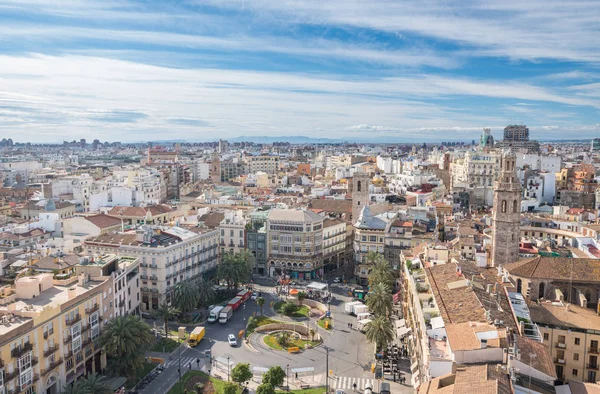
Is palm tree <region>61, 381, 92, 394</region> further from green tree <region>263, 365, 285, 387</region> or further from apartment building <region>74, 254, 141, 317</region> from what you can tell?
apartment building <region>74, 254, 141, 317</region>

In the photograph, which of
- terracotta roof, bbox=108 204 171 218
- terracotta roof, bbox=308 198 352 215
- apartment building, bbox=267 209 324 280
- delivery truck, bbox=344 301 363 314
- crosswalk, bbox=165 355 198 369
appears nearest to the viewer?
crosswalk, bbox=165 355 198 369

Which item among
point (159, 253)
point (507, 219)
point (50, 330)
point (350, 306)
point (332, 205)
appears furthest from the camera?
point (332, 205)

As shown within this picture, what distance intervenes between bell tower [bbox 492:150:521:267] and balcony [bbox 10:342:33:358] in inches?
2343

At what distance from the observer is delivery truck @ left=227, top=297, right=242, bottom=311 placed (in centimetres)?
8119

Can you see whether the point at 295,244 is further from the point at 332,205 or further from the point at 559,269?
the point at 559,269


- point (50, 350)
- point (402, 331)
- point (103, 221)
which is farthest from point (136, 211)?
point (402, 331)

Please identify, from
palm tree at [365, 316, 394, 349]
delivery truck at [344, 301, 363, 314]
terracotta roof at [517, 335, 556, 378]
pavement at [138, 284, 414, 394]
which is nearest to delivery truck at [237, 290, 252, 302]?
pavement at [138, 284, 414, 394]

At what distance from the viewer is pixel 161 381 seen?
5866 cm

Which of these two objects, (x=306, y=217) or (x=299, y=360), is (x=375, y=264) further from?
(x=299, y=360)

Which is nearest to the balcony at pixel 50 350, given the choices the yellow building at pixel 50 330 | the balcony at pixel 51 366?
the yellow building at pixel 50 330

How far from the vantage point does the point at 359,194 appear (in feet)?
394

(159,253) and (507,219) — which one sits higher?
(507,219)

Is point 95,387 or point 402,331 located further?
point 402,331

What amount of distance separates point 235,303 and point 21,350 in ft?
123
